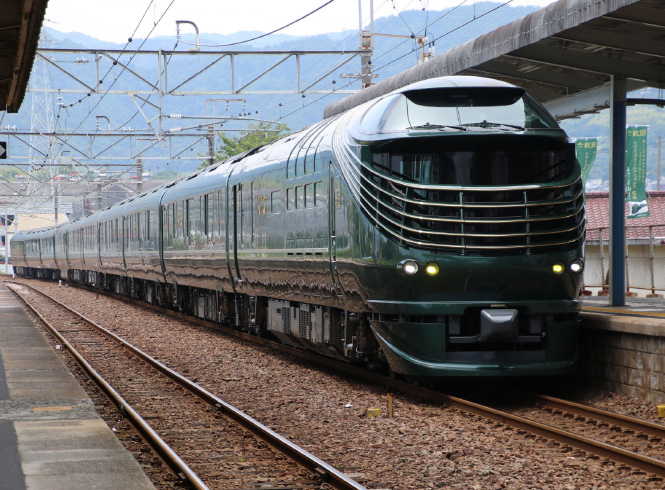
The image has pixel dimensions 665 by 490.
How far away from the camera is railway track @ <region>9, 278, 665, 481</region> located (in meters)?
7.21

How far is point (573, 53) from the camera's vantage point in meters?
12.5

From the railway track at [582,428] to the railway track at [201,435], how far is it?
202 centimetres

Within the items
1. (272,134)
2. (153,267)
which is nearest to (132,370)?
(153,267)

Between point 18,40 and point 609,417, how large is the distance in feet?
25.2

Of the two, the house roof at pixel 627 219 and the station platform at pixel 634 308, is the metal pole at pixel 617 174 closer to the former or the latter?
the station platform at pixel 634 308

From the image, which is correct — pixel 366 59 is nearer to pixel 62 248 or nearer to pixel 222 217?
pixel 222 217

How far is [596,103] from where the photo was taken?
13445 mm

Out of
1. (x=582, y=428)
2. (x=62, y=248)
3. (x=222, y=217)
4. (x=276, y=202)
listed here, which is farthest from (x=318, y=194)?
(x=62, y=248)

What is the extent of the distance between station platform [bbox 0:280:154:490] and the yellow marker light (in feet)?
10.8

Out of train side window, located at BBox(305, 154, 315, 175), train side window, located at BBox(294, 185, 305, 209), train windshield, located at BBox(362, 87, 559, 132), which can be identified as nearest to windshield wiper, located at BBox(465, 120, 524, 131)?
train windshield, located at BBox(362, 87, 559, 132)

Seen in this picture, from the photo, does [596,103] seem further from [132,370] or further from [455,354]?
[132,370]

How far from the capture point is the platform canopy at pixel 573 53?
10.9 m

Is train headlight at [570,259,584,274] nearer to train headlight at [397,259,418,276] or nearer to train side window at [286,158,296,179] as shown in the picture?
train headlight at [397,259,418,276]

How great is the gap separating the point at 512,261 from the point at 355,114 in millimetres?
2635
